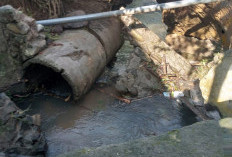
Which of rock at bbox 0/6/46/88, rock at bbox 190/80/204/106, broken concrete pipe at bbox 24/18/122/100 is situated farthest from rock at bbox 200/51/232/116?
rock at bbox 0/6/46/88

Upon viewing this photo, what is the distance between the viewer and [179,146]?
2133 mm

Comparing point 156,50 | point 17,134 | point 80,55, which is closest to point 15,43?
point 80,55

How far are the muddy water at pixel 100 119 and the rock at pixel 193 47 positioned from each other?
7.33 feet

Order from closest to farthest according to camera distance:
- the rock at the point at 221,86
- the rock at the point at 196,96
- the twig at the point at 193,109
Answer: the rock at the point at 221,86
the twig at the point at 193,109
the rock at the point at 196,96

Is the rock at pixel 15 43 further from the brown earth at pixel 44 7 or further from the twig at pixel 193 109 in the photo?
the twig at pixel 193 109

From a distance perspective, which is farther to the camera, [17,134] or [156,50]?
[156,50]

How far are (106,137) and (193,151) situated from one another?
8.49 ft

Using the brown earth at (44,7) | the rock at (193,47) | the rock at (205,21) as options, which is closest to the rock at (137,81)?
the rock at (193,47)

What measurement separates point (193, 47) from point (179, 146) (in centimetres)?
569

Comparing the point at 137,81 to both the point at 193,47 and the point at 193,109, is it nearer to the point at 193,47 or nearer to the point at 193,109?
the point at 193,109

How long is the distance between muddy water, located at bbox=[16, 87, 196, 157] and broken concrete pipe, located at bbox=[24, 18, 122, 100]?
39 centimetres

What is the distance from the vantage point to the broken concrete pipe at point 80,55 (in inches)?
185

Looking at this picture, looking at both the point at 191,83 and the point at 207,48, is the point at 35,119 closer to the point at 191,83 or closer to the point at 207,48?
the point at 191,83

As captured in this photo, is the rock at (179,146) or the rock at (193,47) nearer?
the rock at (179,146)
